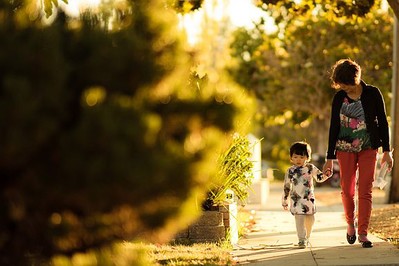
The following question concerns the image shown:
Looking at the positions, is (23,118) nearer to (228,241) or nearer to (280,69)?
(228,241)

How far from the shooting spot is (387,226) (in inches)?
493

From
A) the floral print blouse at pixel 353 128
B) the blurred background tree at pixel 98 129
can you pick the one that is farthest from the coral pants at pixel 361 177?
the blurred background tree at pixel 98 129

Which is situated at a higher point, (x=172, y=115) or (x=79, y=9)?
(x=79, y=9)

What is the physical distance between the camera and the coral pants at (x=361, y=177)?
1000 cm

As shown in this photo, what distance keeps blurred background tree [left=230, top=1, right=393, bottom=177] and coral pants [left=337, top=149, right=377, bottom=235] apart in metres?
21.0

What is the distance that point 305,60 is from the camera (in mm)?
37000

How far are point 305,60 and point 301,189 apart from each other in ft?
87.8

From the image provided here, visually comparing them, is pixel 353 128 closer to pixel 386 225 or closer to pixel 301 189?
pixel 301 189

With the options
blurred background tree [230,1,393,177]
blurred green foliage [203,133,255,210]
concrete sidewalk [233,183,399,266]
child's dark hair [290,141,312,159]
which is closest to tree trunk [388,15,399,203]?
concrete sidewalk [233,183,399,266]

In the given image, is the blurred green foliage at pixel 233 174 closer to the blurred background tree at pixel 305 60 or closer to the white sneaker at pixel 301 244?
the white sneaker at pixel 301 244

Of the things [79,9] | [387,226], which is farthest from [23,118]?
[387,226]

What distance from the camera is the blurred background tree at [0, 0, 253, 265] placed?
5.08 m

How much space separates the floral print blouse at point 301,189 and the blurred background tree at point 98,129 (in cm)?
458

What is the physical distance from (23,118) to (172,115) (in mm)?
1073
